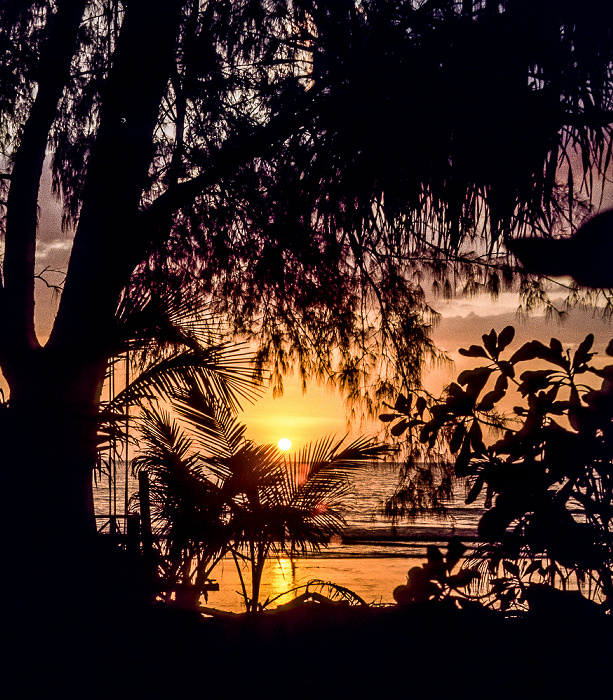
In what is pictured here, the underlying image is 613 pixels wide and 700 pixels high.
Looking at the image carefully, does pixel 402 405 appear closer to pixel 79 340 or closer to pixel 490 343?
pixel 490 343

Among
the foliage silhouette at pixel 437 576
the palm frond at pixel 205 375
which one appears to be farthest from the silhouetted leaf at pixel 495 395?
the palm frond at pixel 205 375

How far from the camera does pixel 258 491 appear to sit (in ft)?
11.9

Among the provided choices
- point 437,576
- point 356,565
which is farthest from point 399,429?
point 356,565

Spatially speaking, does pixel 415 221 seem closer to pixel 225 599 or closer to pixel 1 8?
pixel 1 8

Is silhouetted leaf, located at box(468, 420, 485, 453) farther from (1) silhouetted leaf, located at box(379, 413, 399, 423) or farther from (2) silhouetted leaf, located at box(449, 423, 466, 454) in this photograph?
(1) silhouetted leaf, located at box(379, 413, 399, 423)

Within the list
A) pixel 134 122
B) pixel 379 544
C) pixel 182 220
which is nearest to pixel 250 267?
pixel 182 220

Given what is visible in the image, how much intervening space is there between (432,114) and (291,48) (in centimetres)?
175

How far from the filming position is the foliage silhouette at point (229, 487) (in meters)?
3.55

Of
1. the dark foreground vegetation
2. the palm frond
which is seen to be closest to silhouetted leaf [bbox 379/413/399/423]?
the dark foreground vegetation

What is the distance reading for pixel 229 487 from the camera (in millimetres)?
3619

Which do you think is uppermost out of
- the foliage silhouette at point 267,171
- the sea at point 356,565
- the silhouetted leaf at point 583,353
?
the foliage silhouette at point 267,171

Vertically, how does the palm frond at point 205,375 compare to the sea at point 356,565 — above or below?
above

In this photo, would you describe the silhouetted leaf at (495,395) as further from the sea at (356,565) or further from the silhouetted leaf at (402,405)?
the sea at (356,565)

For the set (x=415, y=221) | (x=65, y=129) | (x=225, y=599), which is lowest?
(x=225, y=599)
